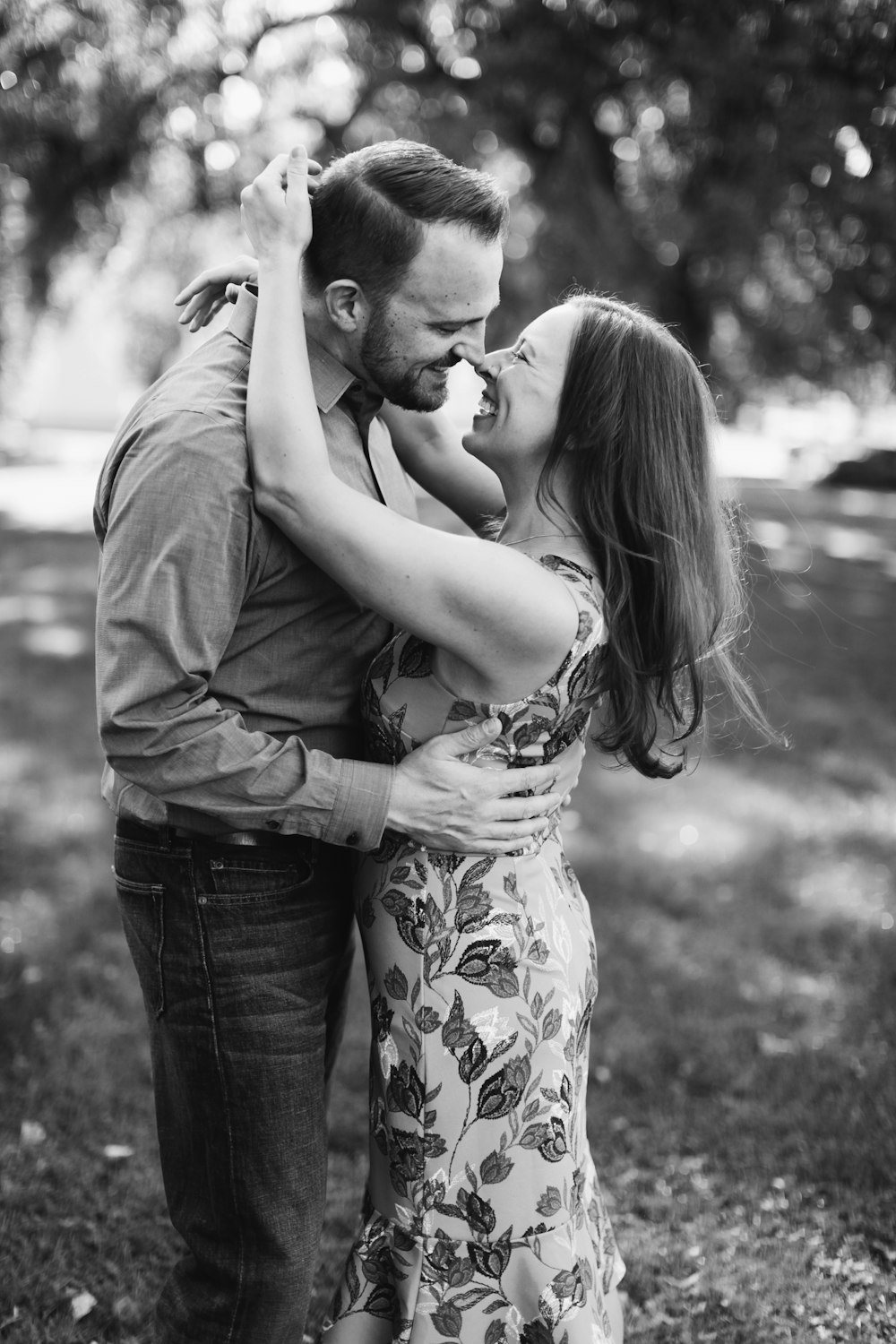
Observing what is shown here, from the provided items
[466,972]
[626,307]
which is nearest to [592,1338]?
[466,972]

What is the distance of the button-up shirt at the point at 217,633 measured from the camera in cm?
192

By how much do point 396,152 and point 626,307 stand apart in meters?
0.51

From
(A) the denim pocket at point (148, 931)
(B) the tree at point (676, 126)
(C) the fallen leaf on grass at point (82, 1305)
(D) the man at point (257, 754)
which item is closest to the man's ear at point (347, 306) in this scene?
(D) the man at point (257, 754)

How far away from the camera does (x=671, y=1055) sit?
402cm

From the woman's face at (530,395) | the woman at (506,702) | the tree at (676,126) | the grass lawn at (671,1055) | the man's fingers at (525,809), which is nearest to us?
the woman at (506,702)

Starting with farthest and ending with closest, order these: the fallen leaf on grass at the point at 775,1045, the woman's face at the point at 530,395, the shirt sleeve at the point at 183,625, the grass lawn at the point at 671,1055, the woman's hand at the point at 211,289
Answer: the fallen leaf on grass at the point at 775,1045 < the grass lawn at the point at 671,1055 < the woman's hand at the point at 211,289 < the woman's face at the point at 530,395 < the shirt sleeve at the point at 183,625

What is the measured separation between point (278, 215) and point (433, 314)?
0.32 meters

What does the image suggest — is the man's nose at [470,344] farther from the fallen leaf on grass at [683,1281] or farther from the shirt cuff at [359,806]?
the fallen leaf on grass at [683,1281]

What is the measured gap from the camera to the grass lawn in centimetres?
298

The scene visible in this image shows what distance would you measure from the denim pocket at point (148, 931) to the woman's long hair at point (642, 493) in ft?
2.96

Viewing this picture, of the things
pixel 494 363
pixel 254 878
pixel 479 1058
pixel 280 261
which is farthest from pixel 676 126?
pixel 479 1058

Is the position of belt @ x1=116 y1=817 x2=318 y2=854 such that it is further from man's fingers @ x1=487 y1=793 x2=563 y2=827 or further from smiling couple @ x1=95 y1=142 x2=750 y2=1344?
man's fingers @ x1=487 y1=793 x2=563 y2=827

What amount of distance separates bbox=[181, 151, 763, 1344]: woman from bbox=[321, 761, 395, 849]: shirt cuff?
0.41ft

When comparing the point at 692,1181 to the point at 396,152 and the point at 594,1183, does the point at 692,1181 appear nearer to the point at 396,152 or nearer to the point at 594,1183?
the point at 594,1183
